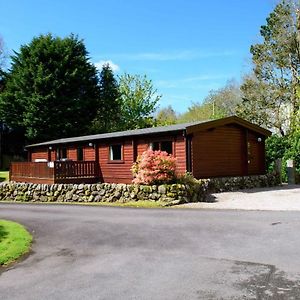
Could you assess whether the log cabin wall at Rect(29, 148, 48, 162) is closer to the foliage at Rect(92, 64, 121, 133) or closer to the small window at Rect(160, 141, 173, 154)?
the small window at Rect(160, 141, 173, 154)

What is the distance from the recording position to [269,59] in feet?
115

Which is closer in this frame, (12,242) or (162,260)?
(162,260)

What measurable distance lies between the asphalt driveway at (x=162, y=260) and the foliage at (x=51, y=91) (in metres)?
29.1

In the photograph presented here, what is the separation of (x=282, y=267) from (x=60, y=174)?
17579 millimetres

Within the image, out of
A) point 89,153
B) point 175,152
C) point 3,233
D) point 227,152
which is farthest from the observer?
point 89,153

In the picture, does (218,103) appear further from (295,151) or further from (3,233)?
(3,233)

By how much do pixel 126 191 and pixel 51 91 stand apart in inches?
947

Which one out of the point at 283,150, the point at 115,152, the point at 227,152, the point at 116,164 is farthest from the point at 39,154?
the point at 283,150

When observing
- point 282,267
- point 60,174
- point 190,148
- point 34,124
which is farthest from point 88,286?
point 34,124

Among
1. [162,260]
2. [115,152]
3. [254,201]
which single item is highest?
[115,152]

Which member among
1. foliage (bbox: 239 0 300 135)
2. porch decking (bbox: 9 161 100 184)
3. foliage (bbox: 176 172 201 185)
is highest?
foliage (bbox: 239 0 300 135)

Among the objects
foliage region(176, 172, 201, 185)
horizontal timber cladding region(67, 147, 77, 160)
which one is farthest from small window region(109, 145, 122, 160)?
foliage region(176, 172, 201, 185)

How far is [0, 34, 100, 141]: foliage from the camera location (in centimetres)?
4016

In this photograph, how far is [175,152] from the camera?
813 inches
